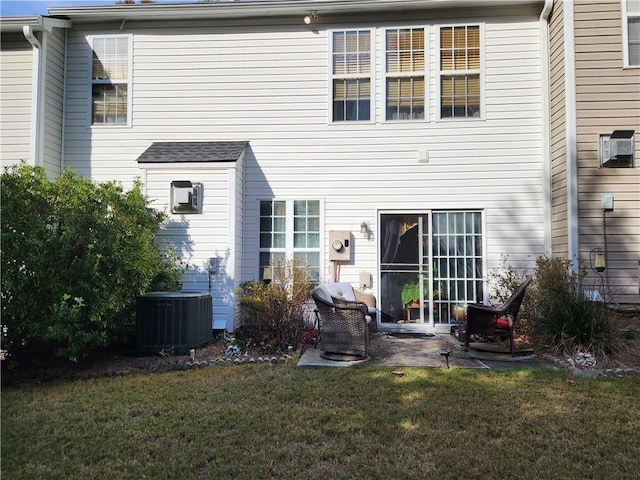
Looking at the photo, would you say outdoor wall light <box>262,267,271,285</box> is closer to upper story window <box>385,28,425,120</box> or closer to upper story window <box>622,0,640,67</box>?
upper story window <box>385,28,425,120</box>

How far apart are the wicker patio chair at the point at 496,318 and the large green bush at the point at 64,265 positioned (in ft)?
13.5

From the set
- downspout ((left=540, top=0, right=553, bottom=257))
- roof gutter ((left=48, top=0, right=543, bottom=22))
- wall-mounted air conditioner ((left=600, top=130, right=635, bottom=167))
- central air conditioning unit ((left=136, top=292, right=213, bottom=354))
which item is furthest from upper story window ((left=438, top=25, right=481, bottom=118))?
central air conditioning unit ((left=136, top=292, right=213, bottom=354))

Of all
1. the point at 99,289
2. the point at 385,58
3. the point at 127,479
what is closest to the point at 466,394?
the point at 127,479

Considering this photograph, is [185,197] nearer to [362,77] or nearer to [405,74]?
[362,77]

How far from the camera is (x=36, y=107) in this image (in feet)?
24.0

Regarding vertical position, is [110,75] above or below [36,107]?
above

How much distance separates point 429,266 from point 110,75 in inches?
258

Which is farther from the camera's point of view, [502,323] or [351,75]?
[351,75]

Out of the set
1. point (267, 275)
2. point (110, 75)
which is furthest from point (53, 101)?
point (267, 275)

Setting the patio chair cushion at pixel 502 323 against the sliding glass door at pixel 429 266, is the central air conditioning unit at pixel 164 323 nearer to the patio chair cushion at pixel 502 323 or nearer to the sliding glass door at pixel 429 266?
the sliding glass door at pixel 429 266

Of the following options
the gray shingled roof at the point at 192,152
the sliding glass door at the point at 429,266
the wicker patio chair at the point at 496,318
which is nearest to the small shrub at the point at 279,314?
the sliding glass door at the point at 429,266

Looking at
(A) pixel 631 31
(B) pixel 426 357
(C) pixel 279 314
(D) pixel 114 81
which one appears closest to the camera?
(B) pixel 426 357

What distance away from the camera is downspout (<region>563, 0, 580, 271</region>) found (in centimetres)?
649

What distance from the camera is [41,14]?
736cm
